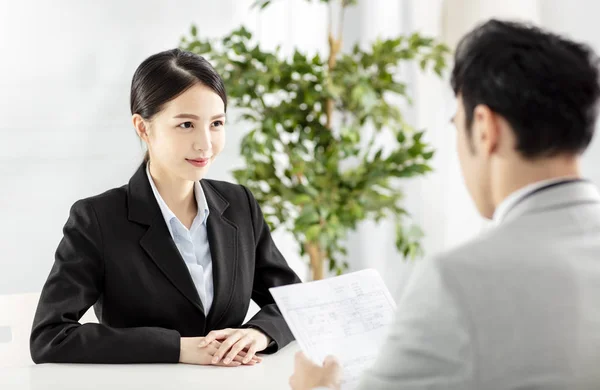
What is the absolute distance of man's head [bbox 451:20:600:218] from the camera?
1.08 metres

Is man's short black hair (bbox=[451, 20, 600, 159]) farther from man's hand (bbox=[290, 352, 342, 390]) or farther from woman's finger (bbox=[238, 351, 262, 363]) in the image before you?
woman's finger (bbox=[238, 351, 262, 363])

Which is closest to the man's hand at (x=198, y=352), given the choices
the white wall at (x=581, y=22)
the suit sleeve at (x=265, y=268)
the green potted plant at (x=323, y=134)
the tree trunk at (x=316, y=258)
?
the suit sleeve at (x=265, y=268)

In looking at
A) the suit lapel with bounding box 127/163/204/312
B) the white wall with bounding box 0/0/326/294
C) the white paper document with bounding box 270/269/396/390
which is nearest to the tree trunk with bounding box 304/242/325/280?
the white wall with bounding box 0/0/326/294

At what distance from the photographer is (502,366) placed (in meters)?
0.99

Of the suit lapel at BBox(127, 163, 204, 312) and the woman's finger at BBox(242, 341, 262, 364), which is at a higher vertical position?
the suit lapel at BBox(127, 163, 204, 312)

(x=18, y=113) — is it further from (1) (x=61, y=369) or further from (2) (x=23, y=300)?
(1) (x=61, y=369)

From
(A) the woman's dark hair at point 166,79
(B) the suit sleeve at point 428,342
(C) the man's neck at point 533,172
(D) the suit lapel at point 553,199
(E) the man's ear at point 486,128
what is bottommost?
(B) the suit sleeve at point 428,342

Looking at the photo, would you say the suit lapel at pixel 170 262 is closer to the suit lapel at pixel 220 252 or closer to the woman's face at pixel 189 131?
the suit lapel at pixel 220 252

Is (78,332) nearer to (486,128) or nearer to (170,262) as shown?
(170,262)

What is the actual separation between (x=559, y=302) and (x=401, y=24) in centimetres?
Result: 341

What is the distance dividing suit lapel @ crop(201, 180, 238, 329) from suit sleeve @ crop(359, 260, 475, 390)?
920 mm

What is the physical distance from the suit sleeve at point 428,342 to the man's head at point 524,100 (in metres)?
0.22

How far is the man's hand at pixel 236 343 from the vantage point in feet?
5.71

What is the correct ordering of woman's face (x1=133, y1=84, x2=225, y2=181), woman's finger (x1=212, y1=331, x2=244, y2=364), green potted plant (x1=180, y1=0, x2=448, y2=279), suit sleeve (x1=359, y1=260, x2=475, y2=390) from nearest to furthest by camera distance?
suit sleeve (x1=359, y1=260, x2=475, y2=390), woman's finger (x1=212, y1=331, x2=244, y2=364), woman's face (x1=133, y1=84, x2=225, y2=181), green potted plant (x1=180, y1=0, x2=448, y2=279)
